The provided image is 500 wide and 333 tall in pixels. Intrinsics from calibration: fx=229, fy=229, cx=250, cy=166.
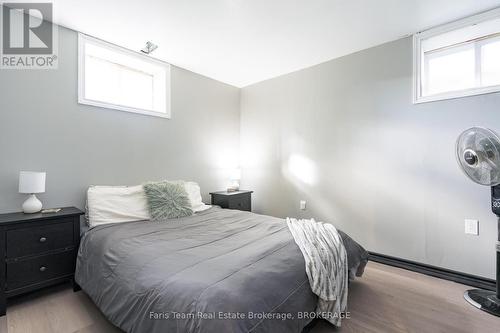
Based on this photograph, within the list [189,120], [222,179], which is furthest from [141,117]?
[222,179]

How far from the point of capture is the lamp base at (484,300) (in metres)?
1.74

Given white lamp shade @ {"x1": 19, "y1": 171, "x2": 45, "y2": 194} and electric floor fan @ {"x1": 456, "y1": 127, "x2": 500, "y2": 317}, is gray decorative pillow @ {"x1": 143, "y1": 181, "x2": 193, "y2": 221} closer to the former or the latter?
white lamp shade @ {"x1": 19, "y1": 171, "x2": 45, "y2": 194}

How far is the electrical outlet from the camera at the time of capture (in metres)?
2.16

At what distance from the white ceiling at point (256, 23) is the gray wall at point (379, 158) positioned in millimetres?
337

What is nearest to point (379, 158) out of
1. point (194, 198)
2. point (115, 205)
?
point (194, 198)

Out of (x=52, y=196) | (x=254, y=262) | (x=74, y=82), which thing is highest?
(x=74, y=82)

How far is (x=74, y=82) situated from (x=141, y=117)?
0.74m

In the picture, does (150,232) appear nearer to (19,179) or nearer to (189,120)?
(19,179)

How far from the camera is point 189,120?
3.48 metres

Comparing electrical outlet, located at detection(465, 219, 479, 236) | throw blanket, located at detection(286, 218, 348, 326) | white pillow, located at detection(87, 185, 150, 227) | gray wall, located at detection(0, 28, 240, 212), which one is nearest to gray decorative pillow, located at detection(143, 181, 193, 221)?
white pillow, located at detection(87, 185, 150, 227)

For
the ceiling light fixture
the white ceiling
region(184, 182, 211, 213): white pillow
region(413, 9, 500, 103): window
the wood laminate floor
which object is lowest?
the wood laminate floor

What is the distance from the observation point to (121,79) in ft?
9.74

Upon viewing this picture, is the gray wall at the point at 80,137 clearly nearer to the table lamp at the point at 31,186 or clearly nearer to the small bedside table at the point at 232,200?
the table lamp at the point at 31,186

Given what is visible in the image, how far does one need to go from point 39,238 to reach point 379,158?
3458 mm
